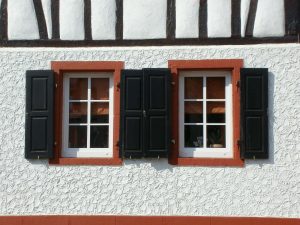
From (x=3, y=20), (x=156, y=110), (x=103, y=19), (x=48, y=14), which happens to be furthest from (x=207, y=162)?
(x=3, y=20)

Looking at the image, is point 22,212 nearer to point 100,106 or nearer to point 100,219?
point 100,219

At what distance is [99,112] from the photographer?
32.0 feet

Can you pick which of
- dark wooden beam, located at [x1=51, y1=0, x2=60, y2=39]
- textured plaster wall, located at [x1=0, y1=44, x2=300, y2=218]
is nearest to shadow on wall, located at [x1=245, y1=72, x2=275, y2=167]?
textured plaster wall, located at [x1=0, y1=44, x2=300, y2=218]

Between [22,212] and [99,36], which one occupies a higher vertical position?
[99,36]

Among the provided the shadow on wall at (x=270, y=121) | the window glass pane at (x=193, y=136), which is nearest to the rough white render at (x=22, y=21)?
the window glass pane at (x=193, y=136)

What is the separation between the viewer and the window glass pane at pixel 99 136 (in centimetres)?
973

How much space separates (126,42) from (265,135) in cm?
223

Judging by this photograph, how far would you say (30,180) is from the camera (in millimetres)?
9578

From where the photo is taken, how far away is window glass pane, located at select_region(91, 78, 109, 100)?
977cm

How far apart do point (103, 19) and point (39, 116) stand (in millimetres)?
1567

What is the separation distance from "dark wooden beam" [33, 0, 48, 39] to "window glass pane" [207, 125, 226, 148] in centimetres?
259

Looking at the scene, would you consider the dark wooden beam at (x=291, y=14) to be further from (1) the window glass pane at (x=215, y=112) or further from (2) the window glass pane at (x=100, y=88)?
(2) the window glass pane at (x=100, y=88)

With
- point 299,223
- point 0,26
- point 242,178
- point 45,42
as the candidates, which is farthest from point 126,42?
point 299,223

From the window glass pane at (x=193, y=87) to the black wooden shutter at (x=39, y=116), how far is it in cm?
181
